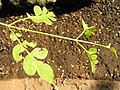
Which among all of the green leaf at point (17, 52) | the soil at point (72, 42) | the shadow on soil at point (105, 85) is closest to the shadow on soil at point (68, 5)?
the soil at point (72, 42)

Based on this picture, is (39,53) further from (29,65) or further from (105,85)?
(105,85)

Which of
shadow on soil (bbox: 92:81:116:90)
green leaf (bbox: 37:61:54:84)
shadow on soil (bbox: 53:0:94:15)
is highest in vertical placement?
shadow on soil (bbox: 53:0:94:15)

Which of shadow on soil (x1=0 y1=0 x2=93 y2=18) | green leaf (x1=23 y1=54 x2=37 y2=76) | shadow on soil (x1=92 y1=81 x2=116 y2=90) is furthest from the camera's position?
shadow on soil (x1=0 y1=0 x2=93 y2=18)

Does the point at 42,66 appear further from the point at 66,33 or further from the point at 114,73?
the point at 66,33

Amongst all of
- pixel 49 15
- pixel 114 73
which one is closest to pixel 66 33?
pixel 114 73

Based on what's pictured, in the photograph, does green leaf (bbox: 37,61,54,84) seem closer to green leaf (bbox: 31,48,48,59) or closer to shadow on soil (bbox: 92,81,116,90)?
green leaf (bbox: 31,48,48,59)

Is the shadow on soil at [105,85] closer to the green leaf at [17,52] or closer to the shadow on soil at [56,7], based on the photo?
the shadow on soil at [56,7]

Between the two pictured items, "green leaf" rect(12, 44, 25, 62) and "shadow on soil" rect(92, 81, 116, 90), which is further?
"shadow on soil" rect(92, 81, 116, 90)

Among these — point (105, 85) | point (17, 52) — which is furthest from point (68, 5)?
point (17, 52)

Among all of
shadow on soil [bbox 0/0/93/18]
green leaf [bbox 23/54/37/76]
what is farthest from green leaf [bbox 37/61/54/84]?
shadow on soil [bbox 0/0/93/18]
